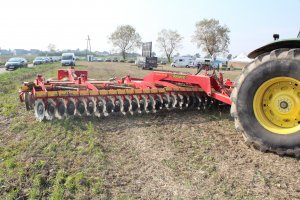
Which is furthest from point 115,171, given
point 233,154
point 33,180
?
point 233,154

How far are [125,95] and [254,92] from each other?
2666 mm

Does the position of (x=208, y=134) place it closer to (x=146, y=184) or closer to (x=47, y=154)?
(x=146, y=184)

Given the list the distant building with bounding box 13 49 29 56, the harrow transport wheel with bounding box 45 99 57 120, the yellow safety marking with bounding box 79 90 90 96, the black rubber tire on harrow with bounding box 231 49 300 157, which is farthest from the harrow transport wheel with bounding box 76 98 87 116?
the distant building with bounding box 13 49 29 56

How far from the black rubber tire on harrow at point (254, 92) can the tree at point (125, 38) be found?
251 feet

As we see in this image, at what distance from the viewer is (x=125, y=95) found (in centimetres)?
623

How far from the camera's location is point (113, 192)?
10.8 feet

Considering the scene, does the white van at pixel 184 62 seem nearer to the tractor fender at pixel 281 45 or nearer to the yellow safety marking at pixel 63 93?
the yellow safety marking at pixel 63 93

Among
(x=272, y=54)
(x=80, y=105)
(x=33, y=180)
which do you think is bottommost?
(x=33, y=180)

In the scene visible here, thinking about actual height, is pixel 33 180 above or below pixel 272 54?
below

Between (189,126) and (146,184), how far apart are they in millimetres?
2391

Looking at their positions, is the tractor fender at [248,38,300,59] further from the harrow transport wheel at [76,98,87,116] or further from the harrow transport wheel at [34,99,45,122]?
the harrow transport wheel at [34,99,45,122]

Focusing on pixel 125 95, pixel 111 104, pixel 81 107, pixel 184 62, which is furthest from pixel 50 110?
pixel 184 62

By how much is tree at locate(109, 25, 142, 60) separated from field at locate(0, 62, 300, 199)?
75.2 meters

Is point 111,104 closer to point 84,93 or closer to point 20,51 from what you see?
point 84,93
